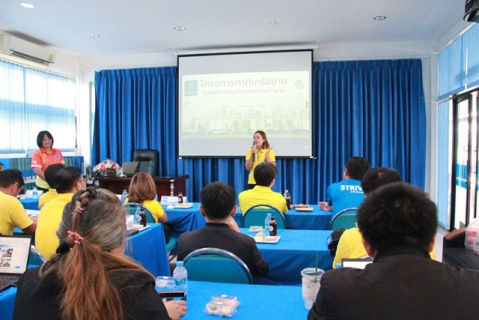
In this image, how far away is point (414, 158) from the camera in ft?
20.5

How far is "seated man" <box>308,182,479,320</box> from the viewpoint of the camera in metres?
0.91

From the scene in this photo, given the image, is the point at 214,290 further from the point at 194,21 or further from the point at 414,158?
the point at 414,158

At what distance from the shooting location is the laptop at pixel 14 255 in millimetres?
1842

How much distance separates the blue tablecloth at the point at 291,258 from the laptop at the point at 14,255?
1278 millimetres

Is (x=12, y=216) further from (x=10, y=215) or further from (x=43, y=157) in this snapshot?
(x=43, y=157)

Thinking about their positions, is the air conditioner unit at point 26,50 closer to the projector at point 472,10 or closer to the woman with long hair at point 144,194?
the woman with long hair at point 144,194

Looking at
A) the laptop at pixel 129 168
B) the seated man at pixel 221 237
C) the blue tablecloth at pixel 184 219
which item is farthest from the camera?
the laptop at pixel 129 168

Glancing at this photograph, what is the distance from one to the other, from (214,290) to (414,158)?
551 centimetres

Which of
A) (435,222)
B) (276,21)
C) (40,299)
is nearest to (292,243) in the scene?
(435,222)

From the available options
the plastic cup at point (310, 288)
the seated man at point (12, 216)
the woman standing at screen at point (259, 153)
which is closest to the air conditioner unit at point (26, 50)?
the woman standing at screen at point (259, 153)

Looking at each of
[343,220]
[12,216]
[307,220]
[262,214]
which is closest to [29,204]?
[12,216]

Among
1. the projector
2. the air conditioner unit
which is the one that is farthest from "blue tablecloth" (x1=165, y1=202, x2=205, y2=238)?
the air conditioner unit

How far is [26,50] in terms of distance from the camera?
19.5 feet

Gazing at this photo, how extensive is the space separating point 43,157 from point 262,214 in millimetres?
3540
